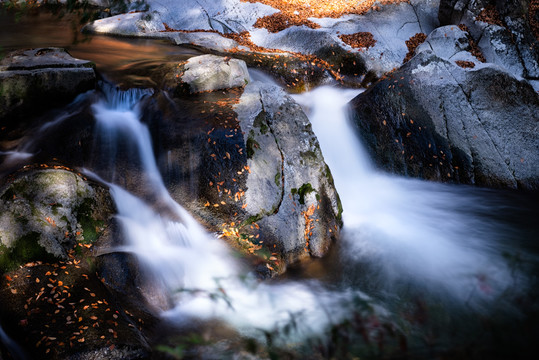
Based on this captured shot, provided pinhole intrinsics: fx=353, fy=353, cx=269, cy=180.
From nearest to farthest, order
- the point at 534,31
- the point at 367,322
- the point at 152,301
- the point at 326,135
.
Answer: the point at 367,322, the point at 152,301, the point at 326,135, the point at 534,31

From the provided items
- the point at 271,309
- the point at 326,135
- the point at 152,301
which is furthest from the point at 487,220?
the point at 152,301

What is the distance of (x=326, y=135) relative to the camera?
25.6 ft

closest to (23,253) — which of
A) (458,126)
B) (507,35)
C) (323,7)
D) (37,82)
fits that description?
(37,82)

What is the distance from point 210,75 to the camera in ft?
23.5

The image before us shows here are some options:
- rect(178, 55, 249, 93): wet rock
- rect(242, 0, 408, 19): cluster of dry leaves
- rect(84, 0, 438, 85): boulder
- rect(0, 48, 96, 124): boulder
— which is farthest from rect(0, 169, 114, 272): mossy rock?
rect(242, 0, 408, 19): cluster of dry leaves

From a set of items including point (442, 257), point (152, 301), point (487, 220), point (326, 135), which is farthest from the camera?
point (326, 135)

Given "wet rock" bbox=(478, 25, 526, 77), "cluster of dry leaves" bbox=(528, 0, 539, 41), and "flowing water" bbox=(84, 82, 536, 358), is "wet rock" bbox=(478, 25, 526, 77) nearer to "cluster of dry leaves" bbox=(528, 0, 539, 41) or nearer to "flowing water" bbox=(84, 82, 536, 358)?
"cluster of dry leaves" bbox=(528, 0, 539, 41)

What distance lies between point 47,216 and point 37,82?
3.11 m

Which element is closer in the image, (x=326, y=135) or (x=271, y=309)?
(x=271, y=309)

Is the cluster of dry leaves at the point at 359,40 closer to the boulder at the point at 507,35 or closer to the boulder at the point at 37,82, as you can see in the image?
the boulder at the point at 507,35

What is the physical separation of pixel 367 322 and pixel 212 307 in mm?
1923

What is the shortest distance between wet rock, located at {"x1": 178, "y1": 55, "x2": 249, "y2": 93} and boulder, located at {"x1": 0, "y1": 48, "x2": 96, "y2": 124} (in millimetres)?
1912

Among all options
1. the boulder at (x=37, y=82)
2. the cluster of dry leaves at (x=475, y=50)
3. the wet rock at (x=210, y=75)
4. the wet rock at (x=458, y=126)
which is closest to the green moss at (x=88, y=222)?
the boulder at (x=37, y=82)

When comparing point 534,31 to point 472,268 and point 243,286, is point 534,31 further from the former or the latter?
point 243,286
